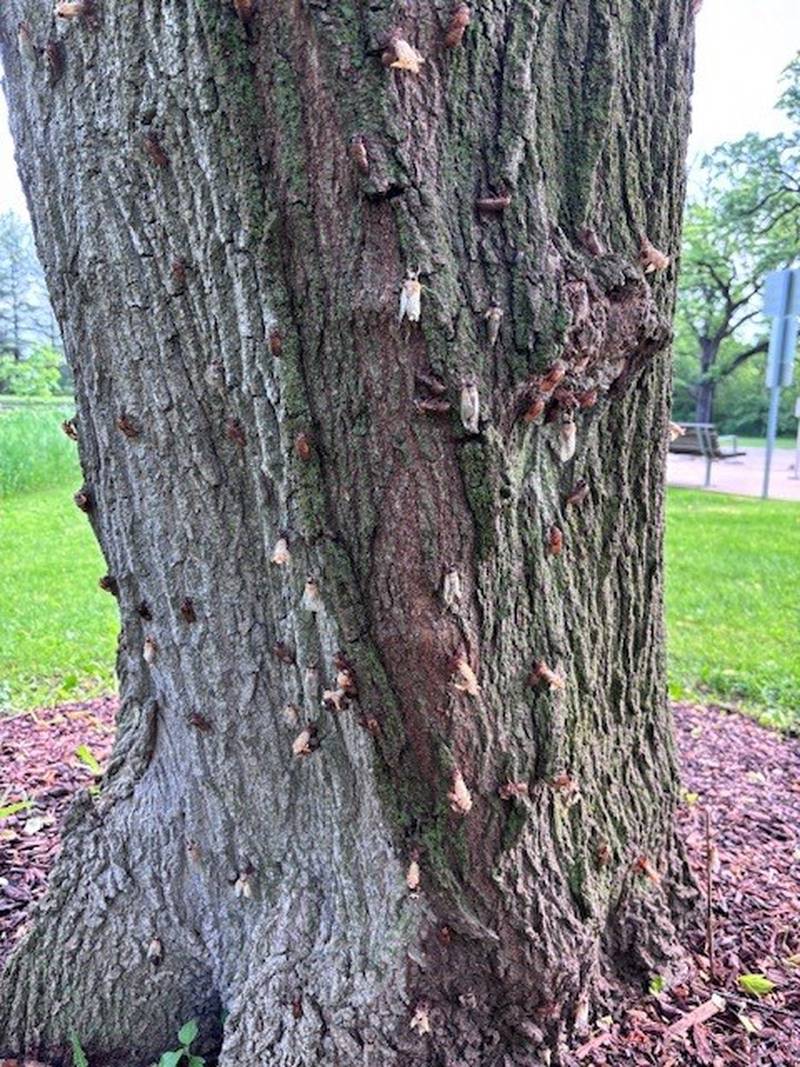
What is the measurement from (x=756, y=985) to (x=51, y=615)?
4.47 meters

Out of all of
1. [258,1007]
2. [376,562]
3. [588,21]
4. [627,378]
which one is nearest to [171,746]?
[258,1007]

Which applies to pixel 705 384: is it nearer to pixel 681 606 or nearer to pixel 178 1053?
pixel 681 606

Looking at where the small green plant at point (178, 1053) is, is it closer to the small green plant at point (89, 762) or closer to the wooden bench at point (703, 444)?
the small green plant at point (89, 762)

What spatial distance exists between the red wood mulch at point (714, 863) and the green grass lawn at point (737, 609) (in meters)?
0.44

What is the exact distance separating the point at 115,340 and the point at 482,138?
676mm

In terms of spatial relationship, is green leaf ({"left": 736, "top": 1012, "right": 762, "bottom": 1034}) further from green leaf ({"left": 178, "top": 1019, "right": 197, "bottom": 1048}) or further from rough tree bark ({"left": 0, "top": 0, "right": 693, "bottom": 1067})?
green leaf ({"left": 178, "top": 1019, "right": 197, "bottom": 1048})

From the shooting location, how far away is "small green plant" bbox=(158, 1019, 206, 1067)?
1.56 meters

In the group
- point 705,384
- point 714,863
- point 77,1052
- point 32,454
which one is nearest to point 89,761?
point 77,1052

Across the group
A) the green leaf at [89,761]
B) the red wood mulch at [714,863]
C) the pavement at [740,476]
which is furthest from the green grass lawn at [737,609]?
the pavement at [740,476]

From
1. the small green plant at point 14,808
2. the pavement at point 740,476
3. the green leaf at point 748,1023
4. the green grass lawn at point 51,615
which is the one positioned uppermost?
the small green plant at point 14,808

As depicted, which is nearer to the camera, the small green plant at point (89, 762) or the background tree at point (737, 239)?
the small green plant at point (89, 762)

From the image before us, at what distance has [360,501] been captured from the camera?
125cm

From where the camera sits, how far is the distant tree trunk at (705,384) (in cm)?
2605

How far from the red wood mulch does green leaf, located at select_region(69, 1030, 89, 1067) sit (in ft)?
1.19
